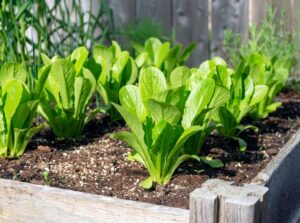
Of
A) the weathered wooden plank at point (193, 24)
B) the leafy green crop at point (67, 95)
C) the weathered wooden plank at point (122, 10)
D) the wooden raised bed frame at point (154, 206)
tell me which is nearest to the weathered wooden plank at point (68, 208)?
the wooden raised bed frame at point (154, 206)

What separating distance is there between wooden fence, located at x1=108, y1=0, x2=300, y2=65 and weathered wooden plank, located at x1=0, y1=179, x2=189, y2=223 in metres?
2.58

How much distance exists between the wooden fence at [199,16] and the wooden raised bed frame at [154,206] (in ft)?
7.64

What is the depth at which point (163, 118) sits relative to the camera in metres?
2.37

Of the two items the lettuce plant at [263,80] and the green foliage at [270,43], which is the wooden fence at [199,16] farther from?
the lettuce plant at [263,80]

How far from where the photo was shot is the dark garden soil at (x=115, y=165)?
242 cm

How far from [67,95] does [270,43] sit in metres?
1.85

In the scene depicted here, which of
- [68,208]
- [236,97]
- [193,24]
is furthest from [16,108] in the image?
[193,24]

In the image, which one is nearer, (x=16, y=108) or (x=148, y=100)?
(x=148, y=100)

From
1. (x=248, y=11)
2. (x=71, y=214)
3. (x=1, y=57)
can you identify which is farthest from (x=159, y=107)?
(x=248, y=11)

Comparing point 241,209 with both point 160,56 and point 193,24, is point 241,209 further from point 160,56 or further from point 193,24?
point 193,24

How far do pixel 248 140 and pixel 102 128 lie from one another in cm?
69

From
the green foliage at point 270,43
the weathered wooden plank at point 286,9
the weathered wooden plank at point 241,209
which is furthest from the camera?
the weathered wooden plank at point 286,9

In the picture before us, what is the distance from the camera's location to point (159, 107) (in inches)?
91.0

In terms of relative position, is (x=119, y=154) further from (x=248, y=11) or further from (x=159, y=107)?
(x=248, y=11)
